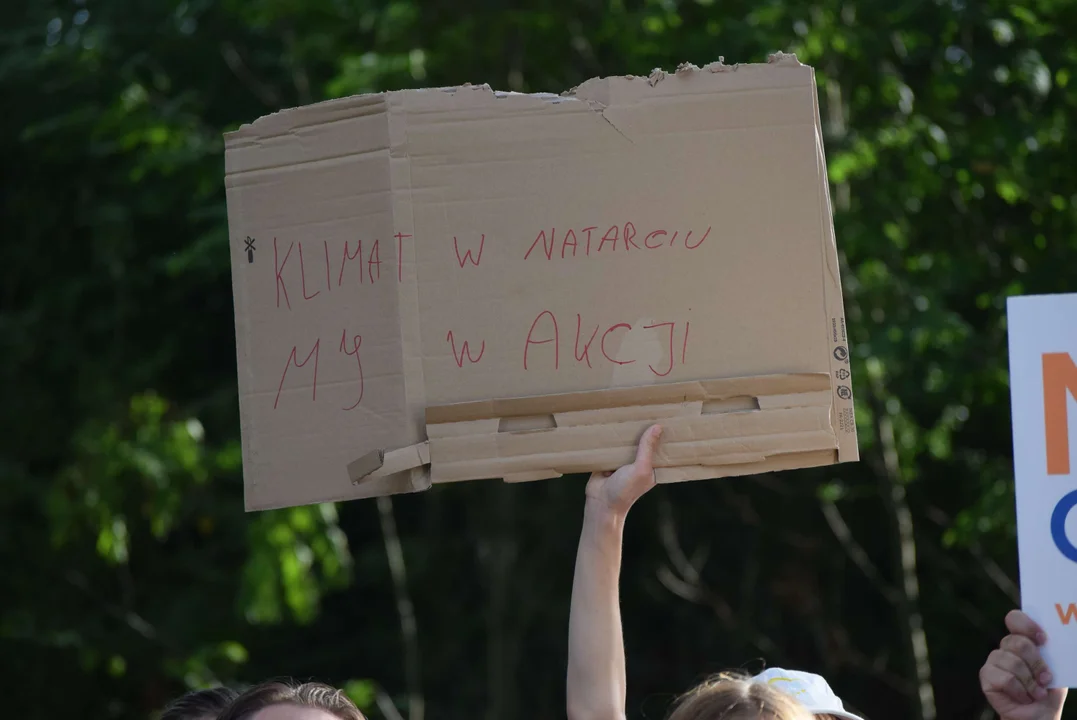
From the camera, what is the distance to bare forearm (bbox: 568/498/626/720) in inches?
70.1

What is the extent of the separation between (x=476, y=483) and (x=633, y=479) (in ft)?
12.8

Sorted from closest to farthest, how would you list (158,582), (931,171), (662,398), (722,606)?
1. (662,398)
2. (931,171)
3. (722,606)
4. (158,582)

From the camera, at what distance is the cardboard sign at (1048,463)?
1712mm

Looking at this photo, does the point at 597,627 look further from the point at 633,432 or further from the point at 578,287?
the point at 578,287

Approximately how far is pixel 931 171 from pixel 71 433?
3.75 meters

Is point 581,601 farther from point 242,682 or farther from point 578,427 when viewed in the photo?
point 242,682

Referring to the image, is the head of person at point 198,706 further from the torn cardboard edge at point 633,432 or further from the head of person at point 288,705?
the torn cardboard edge at point 633,432

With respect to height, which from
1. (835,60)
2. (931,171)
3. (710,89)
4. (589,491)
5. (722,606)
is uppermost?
(835,60)

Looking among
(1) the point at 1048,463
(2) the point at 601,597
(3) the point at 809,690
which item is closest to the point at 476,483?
(3) the point at 809,690

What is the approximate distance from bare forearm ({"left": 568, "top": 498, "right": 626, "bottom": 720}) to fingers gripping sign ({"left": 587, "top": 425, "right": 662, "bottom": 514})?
0.06 ft

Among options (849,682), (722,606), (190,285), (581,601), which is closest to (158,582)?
(190,285)

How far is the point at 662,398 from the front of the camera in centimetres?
180

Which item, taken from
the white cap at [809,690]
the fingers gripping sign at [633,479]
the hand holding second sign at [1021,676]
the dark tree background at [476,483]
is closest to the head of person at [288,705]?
the fingers gripping sign at [633,479]

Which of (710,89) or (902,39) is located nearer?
(710,89)
